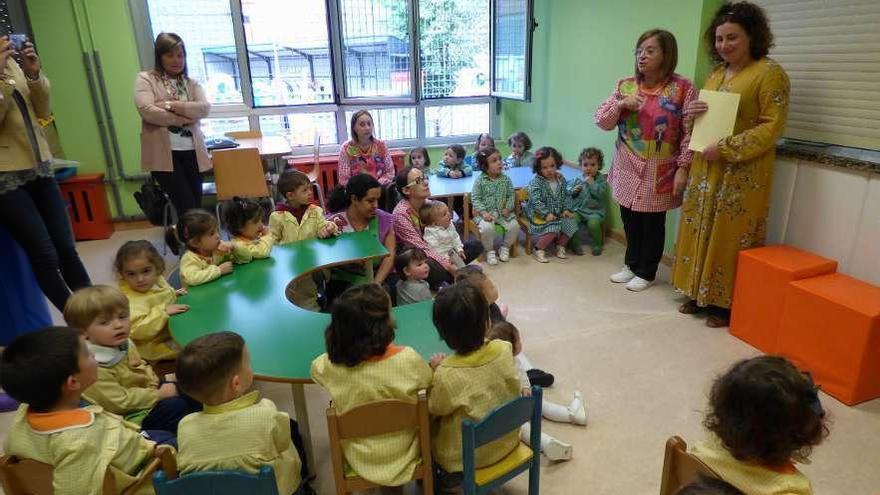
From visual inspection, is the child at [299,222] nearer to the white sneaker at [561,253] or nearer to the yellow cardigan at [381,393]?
the yellow cardigan at [381,393]

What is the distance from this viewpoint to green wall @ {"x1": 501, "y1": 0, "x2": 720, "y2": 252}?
3469 mm

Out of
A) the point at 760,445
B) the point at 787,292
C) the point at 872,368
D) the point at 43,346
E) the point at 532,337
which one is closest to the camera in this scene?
the point at 760,445

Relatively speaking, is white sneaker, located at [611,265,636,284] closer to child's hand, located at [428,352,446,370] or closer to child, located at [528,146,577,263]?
child, located at [528,146,577,263]

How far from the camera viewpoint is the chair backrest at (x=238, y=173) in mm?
4039

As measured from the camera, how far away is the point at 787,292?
266 centimetres

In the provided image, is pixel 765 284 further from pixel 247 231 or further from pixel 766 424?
pixel 247 231

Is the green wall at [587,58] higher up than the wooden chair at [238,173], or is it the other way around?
the green wall at [587,58]

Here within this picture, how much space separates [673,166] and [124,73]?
4.41m

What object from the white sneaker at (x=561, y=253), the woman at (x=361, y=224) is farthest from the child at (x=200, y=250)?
the white sneaker at (x=561, y=253)

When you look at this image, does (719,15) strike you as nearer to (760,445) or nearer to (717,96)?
(717,96)

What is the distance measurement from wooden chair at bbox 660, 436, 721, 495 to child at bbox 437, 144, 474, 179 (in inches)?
140

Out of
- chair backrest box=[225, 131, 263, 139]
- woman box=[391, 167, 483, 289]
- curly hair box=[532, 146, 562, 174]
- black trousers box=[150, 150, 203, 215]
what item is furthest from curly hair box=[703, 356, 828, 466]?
chair backrest box=[225, 131, 263, 139]

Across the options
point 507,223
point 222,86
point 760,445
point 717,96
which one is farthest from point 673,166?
point 222,86

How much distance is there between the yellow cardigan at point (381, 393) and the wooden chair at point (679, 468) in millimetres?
646
